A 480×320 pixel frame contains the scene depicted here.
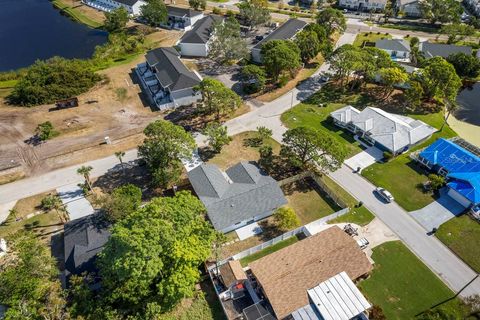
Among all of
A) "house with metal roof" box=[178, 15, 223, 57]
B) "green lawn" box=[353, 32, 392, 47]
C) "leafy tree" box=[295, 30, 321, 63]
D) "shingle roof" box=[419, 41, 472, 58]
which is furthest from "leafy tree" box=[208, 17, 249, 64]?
"shingle roof" box=[419, 41, 472, 58]

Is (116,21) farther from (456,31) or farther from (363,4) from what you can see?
(456,31)

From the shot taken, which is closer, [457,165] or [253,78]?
[457,165]

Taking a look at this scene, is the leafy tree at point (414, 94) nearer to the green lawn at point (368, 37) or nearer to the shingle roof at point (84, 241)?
the green lawn at point (368, 37)

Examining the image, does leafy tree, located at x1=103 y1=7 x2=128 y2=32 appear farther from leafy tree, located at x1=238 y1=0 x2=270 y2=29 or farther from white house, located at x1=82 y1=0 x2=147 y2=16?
leafy tree, located at x1=238 y1=0 x2=270 y2=29

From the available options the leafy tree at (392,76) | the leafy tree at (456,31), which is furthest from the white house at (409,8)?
the leafy tree at (392,76)

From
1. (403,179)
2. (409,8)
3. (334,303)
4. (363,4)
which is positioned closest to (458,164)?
(403,179)
